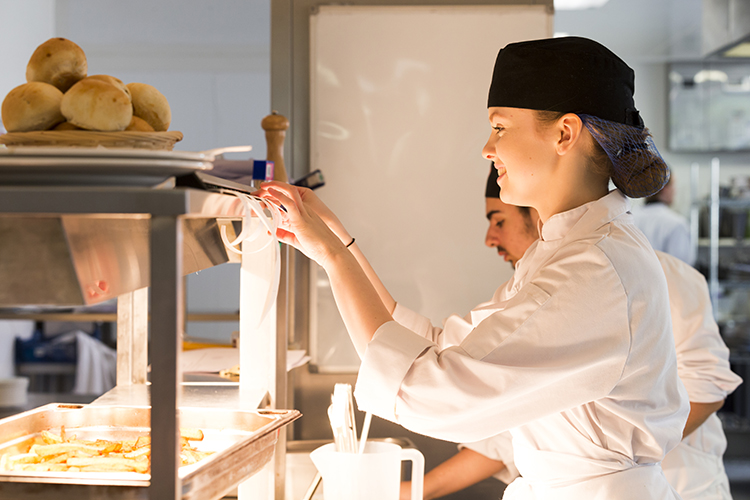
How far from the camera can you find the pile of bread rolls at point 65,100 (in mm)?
625

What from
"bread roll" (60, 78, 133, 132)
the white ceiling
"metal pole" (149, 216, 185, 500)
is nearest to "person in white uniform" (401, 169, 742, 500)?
"metal pole" (149, 216, 185, 500)

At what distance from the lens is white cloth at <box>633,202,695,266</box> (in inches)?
152

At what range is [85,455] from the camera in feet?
2.47

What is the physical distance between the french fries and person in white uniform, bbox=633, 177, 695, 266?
11.7ft

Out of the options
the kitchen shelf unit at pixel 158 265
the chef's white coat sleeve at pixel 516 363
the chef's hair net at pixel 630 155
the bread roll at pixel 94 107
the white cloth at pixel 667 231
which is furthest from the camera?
the white cloth at pixel 667 231

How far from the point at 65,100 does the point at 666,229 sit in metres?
3.85

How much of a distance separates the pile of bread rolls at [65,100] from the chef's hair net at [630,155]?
0.65m

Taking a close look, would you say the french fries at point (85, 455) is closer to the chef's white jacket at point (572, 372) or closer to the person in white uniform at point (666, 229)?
the chef's white jacket at point (572, 372)

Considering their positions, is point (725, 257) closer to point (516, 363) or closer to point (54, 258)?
point (516, 363)

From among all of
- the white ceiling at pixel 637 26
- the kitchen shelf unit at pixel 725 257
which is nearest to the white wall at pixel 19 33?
the white ceiling at pixel 637 26

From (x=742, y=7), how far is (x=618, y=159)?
3089 mm

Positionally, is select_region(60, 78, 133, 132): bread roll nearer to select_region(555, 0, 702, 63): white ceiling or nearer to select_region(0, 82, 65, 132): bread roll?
select_region(0, 82, 65, 132): bread roll

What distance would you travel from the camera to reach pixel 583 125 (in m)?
0.96

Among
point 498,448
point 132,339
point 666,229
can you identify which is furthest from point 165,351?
point 666,229
